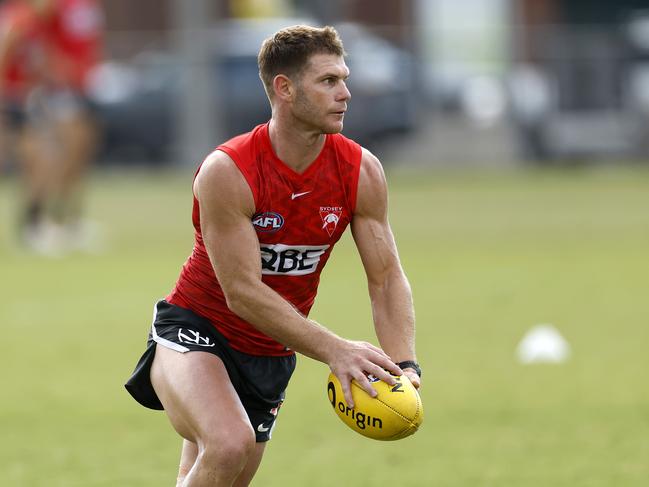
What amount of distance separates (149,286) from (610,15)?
2516 cm

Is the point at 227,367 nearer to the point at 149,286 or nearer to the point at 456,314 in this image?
the point at 456,314

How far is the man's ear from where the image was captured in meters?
5.15

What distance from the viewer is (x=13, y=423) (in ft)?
26.5

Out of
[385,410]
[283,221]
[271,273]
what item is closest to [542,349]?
[271,273]

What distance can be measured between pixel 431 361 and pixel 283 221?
448cm

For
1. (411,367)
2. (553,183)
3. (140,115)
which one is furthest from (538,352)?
(140,115)

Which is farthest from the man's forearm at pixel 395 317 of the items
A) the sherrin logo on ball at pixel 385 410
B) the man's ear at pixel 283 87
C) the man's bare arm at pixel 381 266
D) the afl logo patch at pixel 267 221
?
the man's ear at pixel 283 87

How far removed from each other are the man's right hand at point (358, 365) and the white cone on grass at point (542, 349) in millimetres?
4586

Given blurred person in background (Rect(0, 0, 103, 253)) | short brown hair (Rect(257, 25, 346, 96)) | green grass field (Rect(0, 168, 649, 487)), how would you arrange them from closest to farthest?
short brown hair (Rect(257, 25, 346, 96))
green grass field (Rect(0, 168, 649, 487))
blurred person in background (Rect(0, 0, 103, 253))

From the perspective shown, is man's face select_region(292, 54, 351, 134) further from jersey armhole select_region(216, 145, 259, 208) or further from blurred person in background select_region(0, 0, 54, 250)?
blurred person in background select_region(0, 0, 54, 250)

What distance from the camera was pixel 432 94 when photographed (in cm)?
2552

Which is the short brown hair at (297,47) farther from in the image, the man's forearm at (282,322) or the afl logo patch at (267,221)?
the man's forearm at (282,322)

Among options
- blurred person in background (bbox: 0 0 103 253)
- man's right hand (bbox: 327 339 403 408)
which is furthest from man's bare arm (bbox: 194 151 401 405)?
blurred person in background (bbox: 0 0 103 253)

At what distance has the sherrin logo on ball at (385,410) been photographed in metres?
4.98
